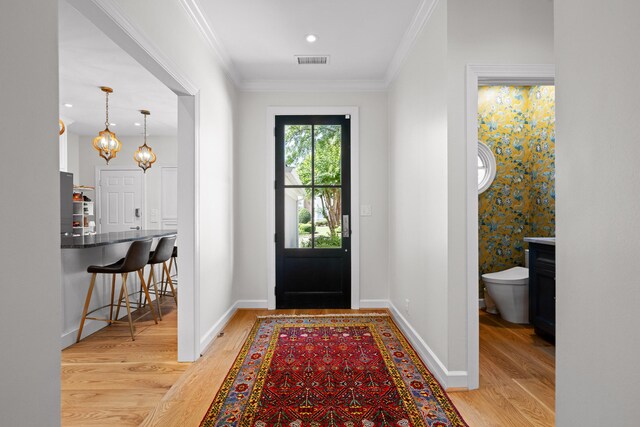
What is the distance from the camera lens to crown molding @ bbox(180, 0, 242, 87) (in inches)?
97.3

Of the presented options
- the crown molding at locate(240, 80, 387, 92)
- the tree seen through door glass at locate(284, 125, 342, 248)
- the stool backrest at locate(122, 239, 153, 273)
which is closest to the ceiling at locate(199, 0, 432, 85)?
the crown molding at locate(240, 80, 387, 92)

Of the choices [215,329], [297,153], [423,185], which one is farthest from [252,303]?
[423,185]

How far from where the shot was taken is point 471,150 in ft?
7.00

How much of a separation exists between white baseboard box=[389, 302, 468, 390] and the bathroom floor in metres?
0.07

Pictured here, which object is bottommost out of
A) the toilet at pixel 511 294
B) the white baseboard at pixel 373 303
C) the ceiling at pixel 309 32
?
the white baseboard at pixel 373 303

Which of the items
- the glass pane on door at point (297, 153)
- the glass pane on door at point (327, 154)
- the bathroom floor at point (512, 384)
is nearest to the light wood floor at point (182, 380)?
the bathroom floor at point (512, 384)

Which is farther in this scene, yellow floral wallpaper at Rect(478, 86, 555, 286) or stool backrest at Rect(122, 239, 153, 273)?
yellow floral wallpaper at Rect(478, 86, 555, 286)

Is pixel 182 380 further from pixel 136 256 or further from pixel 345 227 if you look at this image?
pixel 345 227

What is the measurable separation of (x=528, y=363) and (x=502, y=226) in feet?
5.79

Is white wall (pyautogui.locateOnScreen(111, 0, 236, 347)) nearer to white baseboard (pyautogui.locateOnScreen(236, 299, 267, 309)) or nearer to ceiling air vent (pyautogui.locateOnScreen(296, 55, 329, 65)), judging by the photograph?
white baseboard (pyautogui.locateOnScreen(236, 299, 267, 309))

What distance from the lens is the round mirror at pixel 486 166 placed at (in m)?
3.86

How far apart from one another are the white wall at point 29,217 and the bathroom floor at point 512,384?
195cm

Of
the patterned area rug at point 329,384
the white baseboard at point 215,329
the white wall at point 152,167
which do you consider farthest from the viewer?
the white wall at point 152,167

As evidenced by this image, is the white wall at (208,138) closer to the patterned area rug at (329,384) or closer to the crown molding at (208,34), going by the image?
the crown molding at (208,34)
